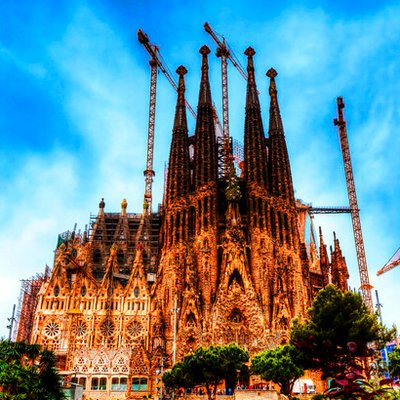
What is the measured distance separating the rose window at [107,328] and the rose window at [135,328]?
218 cm

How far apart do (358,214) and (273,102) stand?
29.5m

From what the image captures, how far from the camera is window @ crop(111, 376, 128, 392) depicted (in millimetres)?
51969

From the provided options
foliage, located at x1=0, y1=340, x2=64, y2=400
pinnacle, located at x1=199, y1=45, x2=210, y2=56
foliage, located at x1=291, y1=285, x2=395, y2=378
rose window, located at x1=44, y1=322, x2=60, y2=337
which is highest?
pinnacle, located at x1=199, y1=45, x2=210, y2=56

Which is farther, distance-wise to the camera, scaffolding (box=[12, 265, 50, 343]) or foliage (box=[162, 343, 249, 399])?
scaffolding (box=[12, 265, 50, 343])

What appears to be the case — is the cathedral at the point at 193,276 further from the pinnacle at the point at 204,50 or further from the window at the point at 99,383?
the pinnacle at the point at 204,50

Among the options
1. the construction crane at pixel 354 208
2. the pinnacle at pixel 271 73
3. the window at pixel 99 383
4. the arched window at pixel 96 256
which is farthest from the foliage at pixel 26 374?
the construction crane at pixel 354 208

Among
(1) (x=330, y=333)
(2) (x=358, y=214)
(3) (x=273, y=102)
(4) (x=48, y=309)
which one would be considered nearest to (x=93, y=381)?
(4) (x=48, y=309)

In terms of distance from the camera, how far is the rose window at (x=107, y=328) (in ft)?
193

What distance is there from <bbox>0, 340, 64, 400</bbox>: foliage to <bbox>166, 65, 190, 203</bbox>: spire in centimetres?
4019

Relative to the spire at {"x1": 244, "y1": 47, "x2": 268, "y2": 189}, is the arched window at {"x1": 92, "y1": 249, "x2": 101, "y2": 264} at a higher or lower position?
lower

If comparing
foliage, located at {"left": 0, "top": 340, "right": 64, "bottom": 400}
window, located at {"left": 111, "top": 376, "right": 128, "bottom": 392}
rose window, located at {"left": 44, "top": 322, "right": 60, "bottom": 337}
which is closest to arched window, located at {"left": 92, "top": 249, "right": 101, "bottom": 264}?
rose window, located at {"left": 44, "top": 322, "right": 60, "bottom": 337}

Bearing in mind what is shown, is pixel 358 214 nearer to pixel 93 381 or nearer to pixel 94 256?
pixel 94 256

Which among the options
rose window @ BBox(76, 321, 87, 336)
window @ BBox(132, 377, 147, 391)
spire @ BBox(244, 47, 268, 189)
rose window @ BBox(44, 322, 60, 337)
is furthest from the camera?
spire @ BBox(244, 47, 268, 189)

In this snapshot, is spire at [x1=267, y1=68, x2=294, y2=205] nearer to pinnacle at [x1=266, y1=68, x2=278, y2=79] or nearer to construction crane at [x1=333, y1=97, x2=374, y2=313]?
pinnacle at [x1=266, y1=68, x2=278, y2=79]
